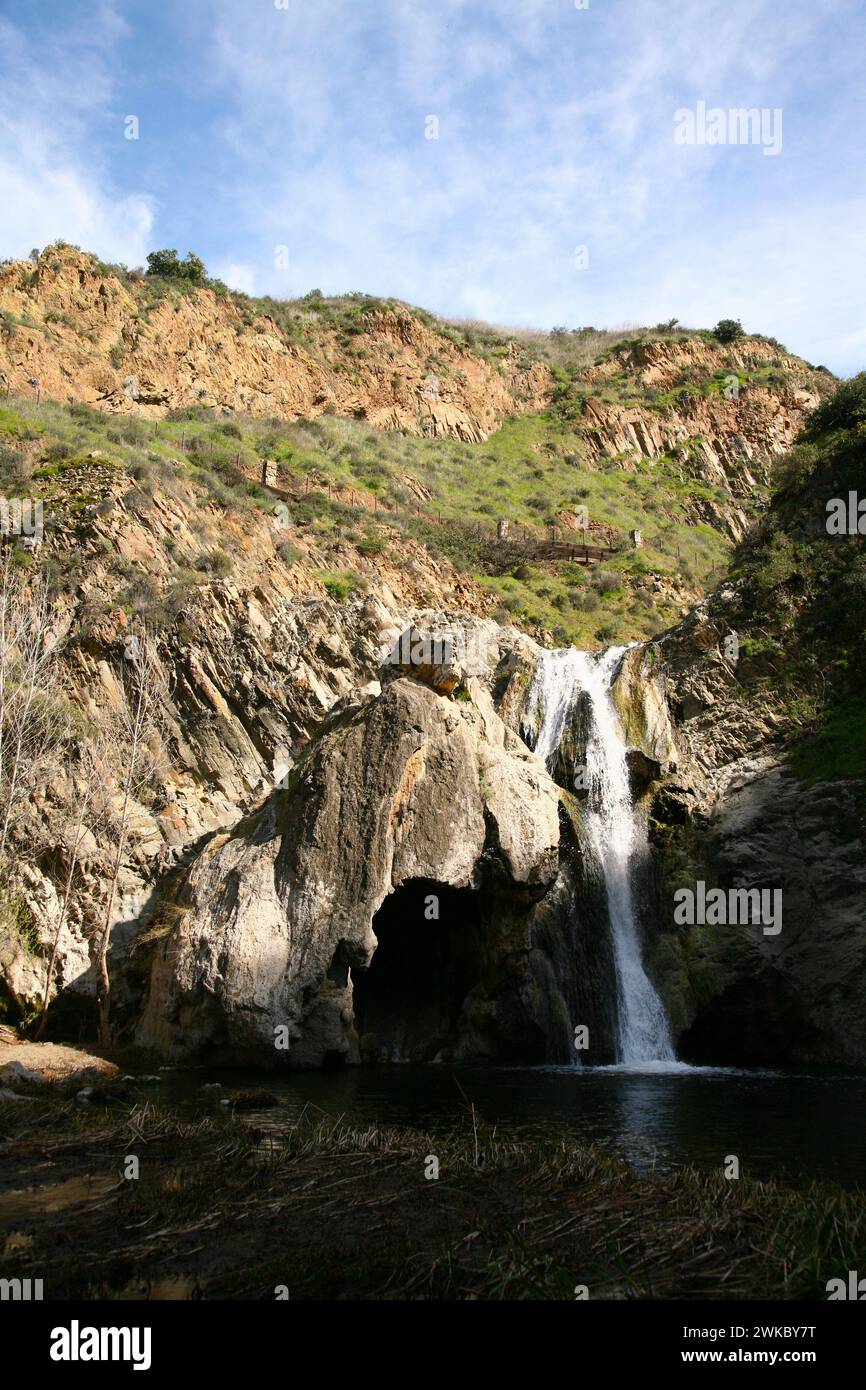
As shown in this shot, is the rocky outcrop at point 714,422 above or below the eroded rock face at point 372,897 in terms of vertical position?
above

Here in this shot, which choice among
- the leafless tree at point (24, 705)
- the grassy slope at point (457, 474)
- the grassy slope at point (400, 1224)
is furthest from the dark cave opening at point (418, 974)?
the grassy slope at point (457, 474)

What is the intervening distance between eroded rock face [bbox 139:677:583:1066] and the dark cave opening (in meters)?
0.08

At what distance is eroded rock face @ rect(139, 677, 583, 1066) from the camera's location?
21.1 m

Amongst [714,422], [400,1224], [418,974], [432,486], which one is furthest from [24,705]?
[714,422]

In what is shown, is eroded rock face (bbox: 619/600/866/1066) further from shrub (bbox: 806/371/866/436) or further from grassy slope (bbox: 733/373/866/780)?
shrub (bbox: 806/371/866/436)

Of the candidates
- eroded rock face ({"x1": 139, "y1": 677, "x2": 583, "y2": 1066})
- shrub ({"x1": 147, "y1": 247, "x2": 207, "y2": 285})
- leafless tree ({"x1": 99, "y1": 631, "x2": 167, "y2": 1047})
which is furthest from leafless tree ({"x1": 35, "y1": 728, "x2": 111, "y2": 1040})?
shrub ({"x1": 147, "y1": 247, "x2": 207, "y2": 285})

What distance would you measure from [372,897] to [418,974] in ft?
18.7

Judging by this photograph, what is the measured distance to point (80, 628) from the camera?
3017cm

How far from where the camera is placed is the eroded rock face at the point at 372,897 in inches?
830

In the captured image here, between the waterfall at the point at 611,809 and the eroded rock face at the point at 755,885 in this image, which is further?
the waterfall at the point at 611,809

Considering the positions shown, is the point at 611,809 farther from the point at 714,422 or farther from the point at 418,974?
the point at 714,422

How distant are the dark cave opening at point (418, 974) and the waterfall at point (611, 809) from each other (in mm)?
4405

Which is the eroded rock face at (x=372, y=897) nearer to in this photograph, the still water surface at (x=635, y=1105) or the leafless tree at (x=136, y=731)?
the still water surface at (x=635, y=1105)
